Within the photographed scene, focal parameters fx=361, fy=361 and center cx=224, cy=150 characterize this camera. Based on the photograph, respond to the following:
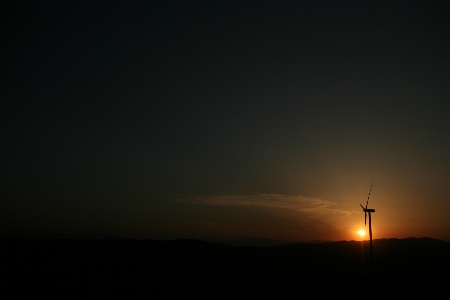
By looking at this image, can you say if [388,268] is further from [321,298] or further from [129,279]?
[129,279]

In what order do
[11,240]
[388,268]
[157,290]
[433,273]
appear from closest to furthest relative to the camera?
[157,290] → [433,273] → [388,268] → [11,240]

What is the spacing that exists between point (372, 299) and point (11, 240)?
66.6 metres

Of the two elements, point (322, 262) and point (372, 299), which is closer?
point (372, 299)

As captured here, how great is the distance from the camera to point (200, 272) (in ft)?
178

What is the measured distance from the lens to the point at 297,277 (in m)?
49.0

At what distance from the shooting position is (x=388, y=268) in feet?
184

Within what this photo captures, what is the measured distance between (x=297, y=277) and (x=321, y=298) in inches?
440

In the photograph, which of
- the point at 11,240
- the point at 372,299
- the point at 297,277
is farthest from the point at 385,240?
the point at 11,240

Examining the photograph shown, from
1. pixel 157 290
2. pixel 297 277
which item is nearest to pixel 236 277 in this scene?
pixel 297 277

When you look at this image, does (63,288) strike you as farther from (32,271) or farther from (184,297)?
(184,297)

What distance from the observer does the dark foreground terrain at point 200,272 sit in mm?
40562

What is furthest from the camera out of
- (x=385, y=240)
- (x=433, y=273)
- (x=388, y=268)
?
(x=385, y=240)

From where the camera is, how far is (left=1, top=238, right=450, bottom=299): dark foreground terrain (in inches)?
1597

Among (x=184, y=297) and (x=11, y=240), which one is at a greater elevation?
(x=11, y=240)
